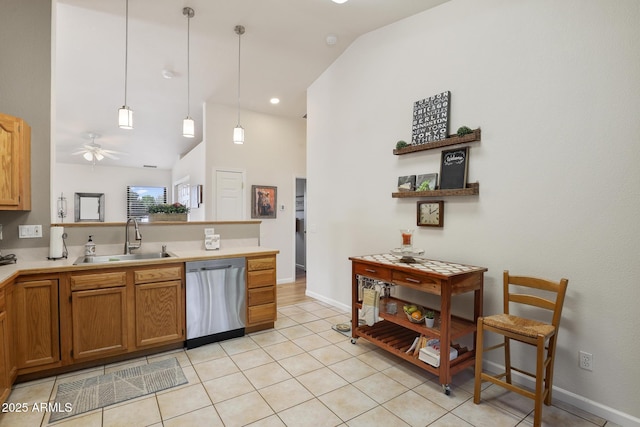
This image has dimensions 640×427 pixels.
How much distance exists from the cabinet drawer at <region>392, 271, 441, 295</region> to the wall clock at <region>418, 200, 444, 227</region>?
0.67m

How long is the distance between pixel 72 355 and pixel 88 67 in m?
3.56

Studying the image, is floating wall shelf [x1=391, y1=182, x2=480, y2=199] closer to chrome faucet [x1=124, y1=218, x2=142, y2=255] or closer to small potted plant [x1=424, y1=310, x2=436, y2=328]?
small potted plant [x1=424, y1=310, x2=436, y2=328]

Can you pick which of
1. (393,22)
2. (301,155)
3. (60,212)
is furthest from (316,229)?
(60,212)

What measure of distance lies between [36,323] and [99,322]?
0.39 metres

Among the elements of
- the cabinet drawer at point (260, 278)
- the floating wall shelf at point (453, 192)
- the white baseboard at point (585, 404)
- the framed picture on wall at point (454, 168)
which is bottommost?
the white baseboard at point (585, 404)

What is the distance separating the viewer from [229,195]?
522 centimetres

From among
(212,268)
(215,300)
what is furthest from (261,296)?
(212,268)

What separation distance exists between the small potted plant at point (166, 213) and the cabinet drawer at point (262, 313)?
125 centimetres

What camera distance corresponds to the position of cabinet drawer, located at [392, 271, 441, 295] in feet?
7.47

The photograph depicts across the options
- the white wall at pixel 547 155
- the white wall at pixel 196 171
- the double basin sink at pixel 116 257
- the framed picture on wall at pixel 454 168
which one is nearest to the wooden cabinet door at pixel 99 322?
the double basin sink at pixel 116 257

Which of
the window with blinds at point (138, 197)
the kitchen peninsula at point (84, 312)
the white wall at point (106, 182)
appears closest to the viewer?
the kitchen peninsula at point (84, 312)

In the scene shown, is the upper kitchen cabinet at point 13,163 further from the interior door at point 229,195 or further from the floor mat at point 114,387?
the interior door at point 229,195

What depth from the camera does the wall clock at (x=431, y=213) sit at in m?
2.85

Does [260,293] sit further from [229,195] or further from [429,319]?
[229,195]
